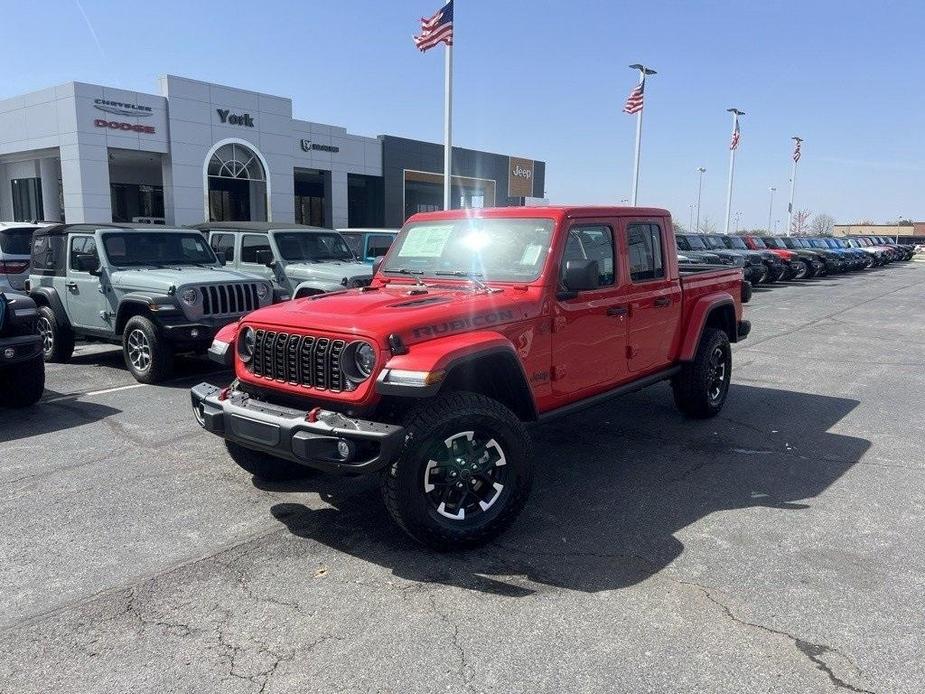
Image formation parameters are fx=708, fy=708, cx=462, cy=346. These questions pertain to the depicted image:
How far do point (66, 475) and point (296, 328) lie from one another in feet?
7.69

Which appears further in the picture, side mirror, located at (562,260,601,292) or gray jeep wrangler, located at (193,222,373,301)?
gray jeep wrangler, located at (193,222,373,301)

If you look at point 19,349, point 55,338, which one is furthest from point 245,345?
point 55,338

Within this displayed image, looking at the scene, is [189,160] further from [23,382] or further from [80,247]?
[23,382]

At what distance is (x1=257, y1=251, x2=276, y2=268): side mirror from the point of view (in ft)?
35.1

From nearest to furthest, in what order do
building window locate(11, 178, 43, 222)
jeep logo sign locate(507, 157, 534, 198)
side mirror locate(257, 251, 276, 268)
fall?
side mirror locate(257, 251, 276, 268) → building window locate(11, 178, 43, 222) → jeep logo sign locate(507, 157, 534, 198)

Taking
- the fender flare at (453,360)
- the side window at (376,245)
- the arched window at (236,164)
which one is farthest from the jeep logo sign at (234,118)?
the fender flare at (453,360)

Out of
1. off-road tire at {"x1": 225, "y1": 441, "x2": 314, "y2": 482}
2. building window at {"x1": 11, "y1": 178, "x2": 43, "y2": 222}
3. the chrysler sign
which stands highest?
the chrysler sign

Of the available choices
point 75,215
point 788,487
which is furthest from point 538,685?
point 75,215

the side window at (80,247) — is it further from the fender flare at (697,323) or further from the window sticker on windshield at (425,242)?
the fender flare at (697,323)

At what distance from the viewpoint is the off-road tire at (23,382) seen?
22.0 feet

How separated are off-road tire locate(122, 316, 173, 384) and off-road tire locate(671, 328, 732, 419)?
547cm

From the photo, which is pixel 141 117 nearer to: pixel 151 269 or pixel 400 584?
pixel 151 269

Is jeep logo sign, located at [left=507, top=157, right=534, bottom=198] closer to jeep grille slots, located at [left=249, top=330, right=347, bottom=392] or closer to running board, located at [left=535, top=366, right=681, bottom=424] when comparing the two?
running board, located at [left=535, top=366, right=681, bottom=424]

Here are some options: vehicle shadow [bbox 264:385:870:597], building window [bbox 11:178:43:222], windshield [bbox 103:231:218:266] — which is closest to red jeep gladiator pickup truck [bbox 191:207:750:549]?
vehicle shadow [bbox 264:385:870:597]
